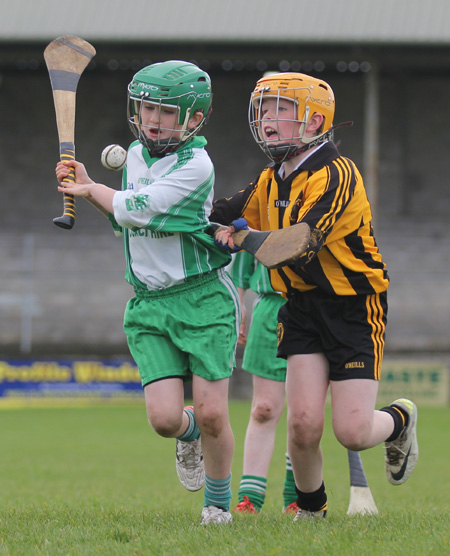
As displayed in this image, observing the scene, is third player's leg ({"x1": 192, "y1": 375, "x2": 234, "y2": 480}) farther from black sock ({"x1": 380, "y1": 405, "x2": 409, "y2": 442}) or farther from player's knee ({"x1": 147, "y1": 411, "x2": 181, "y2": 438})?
black sock ({"x1": 380, "y1": 405, "x2": 409, "y2": 442})

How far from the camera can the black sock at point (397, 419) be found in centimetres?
494

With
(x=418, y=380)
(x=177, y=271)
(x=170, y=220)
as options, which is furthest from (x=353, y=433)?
(x=418, y=380)

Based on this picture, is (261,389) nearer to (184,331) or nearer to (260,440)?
(260,440)

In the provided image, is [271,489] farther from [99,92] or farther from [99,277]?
[99,92]

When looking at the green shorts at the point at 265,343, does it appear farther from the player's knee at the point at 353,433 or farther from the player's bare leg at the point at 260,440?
the player's knee at the point at 353,433

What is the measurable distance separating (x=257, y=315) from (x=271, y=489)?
2304 millimetres

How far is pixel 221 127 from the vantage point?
22.1 m

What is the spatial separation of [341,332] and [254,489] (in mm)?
1480

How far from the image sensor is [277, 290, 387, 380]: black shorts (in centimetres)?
446

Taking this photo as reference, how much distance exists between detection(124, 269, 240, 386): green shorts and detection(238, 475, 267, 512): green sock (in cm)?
116

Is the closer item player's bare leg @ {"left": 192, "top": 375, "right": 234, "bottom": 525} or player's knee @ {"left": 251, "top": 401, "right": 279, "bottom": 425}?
player's bare leg @ {"left": 192, "top": 375, "right": 234, "bottom": 525}

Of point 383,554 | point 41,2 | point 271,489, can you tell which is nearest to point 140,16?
point 41,2

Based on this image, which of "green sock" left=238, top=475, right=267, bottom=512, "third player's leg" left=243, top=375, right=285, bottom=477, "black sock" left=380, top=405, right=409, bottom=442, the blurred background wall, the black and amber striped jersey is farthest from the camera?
the blurred background wall

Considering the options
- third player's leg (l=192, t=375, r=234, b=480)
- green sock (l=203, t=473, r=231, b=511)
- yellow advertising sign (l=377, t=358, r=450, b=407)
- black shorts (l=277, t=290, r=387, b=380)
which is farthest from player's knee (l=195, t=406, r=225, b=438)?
yellow advertising sign (l=377, t=358, r=450, b=407)
